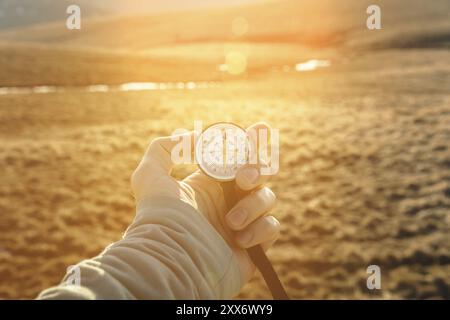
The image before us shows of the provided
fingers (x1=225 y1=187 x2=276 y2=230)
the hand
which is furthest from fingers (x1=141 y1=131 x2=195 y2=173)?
fingers (x1=225 y1=187 x2=276 y2=230)

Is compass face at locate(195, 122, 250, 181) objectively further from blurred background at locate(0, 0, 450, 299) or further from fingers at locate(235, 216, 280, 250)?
blurred background at locate(0, 0, 450, 299)

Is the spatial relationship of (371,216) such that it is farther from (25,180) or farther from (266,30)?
(266,30)

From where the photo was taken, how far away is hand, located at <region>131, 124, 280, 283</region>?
2.58 metres

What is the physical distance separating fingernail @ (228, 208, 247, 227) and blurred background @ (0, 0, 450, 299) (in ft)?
13.6

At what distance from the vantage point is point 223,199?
2943mm

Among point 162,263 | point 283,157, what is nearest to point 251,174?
point 162,263

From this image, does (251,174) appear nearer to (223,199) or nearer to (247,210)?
(247,210)

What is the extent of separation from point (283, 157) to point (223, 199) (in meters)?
8.94

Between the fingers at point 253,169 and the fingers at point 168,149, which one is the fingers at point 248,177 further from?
the fingers at point 168,149

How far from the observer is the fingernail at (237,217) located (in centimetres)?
256

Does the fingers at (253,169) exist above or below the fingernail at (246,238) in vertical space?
above

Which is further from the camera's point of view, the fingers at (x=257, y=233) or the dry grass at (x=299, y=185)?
the dry grass at (x=299, y=185)

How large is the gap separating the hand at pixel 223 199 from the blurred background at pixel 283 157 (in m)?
3.89

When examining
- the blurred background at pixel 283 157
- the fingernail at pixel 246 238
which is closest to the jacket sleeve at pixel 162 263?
the fingernail at pixel 246 238
